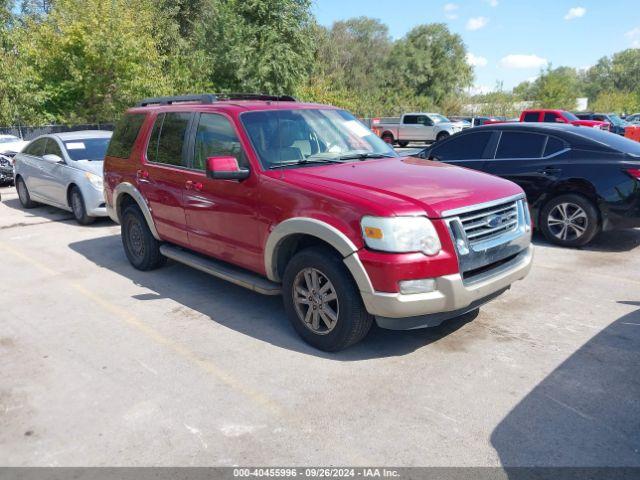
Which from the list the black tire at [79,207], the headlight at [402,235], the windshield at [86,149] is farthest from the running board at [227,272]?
the windshield at [86,149]

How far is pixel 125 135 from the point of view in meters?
6.51

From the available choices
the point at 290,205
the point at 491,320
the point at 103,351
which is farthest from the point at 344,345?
the point at 103,351

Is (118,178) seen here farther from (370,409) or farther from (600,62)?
(600,62)

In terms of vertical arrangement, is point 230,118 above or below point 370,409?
above

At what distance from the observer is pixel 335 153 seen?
492 cm

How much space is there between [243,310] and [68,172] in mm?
5593

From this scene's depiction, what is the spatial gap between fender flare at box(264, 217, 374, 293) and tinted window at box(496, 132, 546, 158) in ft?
15.3

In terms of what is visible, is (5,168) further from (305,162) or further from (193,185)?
(305,162)

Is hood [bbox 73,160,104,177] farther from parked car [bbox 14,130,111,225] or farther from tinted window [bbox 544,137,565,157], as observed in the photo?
tinted window [bbox 544,137,565,157]

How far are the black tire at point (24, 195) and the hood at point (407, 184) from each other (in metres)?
8.53

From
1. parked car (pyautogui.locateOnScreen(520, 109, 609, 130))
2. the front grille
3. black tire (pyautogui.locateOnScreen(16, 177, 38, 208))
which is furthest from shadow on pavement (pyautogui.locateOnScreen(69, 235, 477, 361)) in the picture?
parked car (pyautogui.locateOnScreen(520, 109, 609, 130))

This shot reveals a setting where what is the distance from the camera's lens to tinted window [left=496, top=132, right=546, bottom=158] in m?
7.47

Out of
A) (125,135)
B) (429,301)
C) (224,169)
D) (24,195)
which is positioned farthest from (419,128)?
(429,301)

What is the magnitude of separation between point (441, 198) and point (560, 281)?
2.76 m
